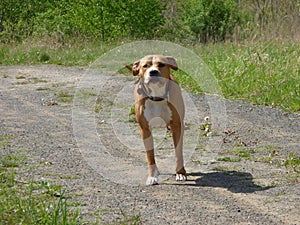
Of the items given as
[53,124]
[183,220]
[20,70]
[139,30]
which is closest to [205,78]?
[53,124]

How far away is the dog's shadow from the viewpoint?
487 cm

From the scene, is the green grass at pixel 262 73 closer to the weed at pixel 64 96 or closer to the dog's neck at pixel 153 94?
the weed at pixel 64 96

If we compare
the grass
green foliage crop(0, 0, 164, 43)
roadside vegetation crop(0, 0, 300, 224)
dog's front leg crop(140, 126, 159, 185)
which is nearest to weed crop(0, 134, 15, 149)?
roadside vegetation crop(0, 0, 300, 224)

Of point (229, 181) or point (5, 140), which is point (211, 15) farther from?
point (229, 181)

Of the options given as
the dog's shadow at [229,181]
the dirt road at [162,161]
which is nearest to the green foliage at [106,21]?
the dirt road at [162,161]

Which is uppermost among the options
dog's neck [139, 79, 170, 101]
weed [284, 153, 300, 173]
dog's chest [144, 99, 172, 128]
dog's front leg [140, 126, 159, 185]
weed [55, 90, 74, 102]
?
dog's neck [139, 79, 170, 101]

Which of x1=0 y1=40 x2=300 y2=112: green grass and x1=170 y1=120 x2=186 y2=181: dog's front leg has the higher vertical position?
x1=170 y1=120 x2=186 y2=181: dog's front leg

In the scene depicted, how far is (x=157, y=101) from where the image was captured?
16.1 feet

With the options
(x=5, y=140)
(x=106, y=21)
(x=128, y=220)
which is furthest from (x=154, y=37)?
(x=128, y=220)

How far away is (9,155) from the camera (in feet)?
19.0

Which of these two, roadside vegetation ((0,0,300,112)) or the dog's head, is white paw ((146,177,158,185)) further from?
roadside vegetation ((0,0,300,112))

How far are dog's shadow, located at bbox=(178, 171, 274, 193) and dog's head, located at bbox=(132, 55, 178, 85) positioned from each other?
93 centimetres

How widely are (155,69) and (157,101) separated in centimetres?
30

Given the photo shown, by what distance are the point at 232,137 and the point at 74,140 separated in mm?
1755
